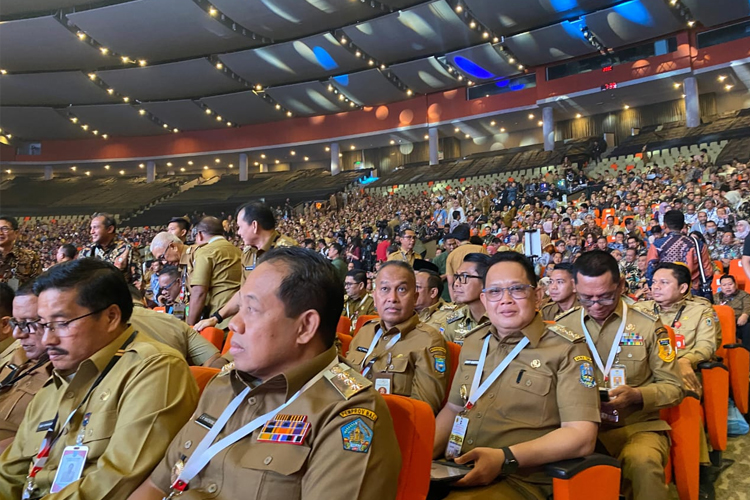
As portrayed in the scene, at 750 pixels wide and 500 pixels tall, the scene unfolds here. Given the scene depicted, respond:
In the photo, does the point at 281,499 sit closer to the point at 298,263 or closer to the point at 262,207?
the point at 298,263

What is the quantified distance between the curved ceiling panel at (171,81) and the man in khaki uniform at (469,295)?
20.9m

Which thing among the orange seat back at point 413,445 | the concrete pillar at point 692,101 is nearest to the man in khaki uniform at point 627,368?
the orange seat back at point 413,445

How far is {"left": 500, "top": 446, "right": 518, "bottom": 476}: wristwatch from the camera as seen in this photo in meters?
1.58

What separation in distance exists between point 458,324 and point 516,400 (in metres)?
1.37

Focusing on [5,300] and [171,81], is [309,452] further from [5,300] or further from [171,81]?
[171,81]

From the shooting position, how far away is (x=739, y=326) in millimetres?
4617

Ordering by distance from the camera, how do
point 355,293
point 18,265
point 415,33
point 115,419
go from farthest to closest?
point 415,33, point 355,293, point 18,265, point 115,419

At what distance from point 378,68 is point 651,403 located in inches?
817

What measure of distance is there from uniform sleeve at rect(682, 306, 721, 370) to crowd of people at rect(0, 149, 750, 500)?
12mm

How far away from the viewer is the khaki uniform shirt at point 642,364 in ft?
7.34

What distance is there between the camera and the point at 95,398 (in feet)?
4.91

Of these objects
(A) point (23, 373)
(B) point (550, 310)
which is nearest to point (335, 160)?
(B) point (550, 310)

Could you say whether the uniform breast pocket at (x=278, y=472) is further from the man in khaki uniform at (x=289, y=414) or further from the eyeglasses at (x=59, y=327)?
the eyeglasses at (x=59, y=327)

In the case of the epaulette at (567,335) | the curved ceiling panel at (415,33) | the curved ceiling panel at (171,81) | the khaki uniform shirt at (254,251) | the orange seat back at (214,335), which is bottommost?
the orange seat back at (214,335)
